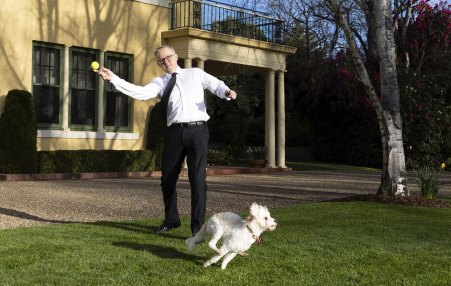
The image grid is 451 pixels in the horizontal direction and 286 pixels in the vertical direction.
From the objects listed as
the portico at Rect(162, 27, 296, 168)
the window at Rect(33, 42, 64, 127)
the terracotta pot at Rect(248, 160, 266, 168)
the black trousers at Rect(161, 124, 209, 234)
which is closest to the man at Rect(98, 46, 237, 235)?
the black trousers at Rect(161, 124, 209, 234)

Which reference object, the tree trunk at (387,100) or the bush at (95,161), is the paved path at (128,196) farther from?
the tree trunk at (387,100)

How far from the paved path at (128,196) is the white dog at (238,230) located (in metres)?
3.40

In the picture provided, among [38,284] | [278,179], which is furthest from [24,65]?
[38,284]

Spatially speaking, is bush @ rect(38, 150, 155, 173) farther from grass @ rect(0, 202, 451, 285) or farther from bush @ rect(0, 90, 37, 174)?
grass @ rect(0, 202, 451, 285)

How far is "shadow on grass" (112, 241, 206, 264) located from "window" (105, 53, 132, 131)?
443 inches

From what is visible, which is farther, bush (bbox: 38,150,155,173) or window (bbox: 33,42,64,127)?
window (bbox: 33,42,64,127)

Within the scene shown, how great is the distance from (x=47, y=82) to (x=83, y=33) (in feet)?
5.29

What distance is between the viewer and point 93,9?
54.3 feet

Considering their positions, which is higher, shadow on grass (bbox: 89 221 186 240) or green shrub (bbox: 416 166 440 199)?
green shrub (bbox: 416 166 440 199)

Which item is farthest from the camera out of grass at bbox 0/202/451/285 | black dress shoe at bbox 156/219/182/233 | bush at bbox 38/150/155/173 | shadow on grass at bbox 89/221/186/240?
bush at bbox 38/150/155/173

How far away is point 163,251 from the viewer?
19.0ft

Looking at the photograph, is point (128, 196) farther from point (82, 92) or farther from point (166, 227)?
point (82, 92)

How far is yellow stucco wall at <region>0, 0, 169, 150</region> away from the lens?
1508cm

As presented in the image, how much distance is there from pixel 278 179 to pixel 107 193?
6056mm
